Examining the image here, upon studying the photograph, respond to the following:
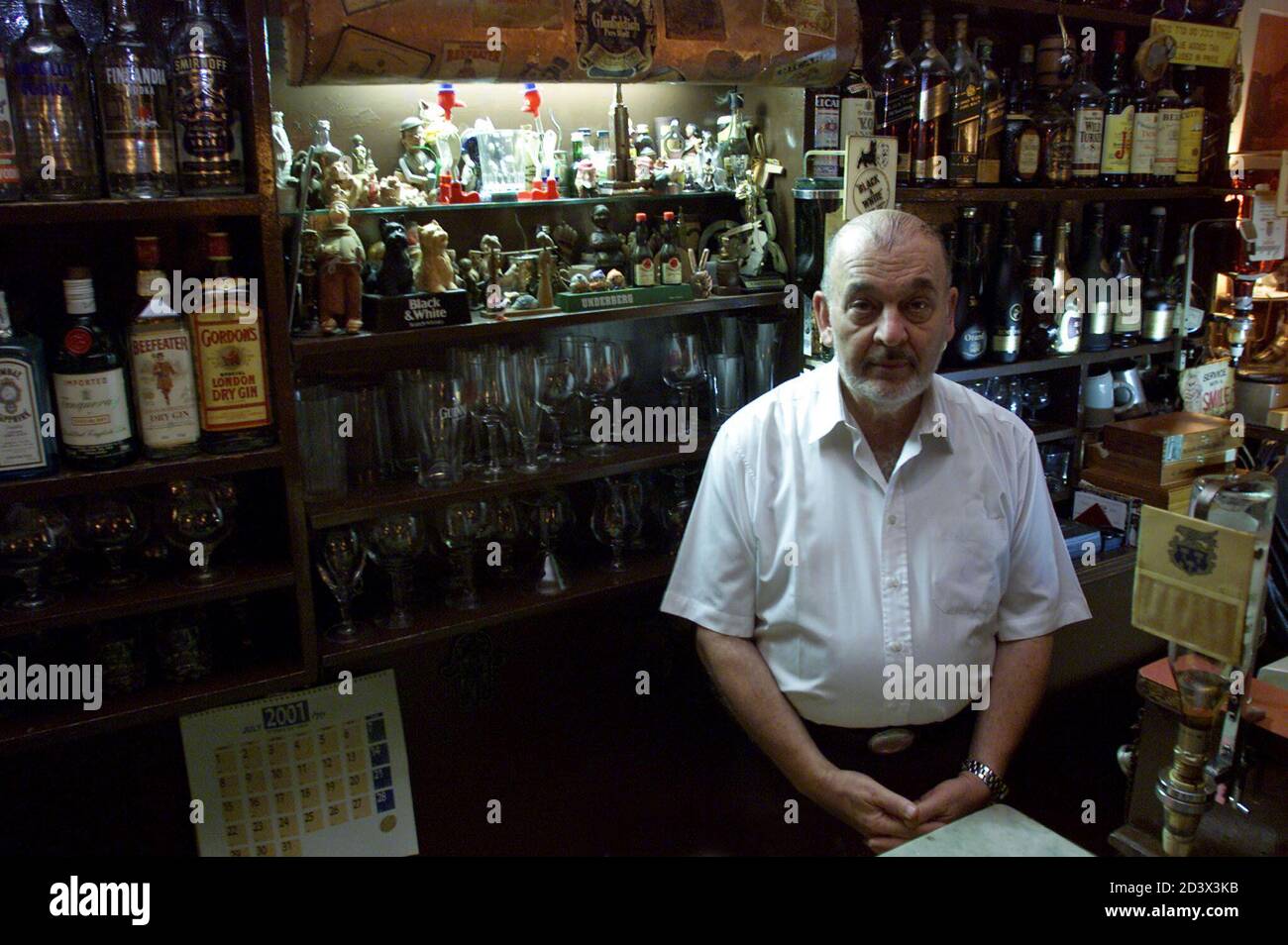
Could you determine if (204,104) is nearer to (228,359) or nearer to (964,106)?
(228,359)

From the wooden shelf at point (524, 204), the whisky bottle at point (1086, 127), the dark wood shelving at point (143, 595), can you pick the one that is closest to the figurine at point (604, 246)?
the wooden shelf at point (524, 204)

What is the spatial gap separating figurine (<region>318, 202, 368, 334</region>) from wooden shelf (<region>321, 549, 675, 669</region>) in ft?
1.96

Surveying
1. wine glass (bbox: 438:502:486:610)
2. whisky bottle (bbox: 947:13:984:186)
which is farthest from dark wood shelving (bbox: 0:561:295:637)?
whisky bottle (bbox: 947:13:984:186)

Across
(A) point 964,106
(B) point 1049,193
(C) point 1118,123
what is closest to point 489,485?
(A) point 964,106

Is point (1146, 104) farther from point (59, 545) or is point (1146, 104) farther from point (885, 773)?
point (59, 545)

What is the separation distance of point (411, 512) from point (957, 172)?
5.19ft

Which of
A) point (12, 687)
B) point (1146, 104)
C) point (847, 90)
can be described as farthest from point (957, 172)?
point (12, 687)

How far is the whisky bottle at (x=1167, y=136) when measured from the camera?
2.76 m

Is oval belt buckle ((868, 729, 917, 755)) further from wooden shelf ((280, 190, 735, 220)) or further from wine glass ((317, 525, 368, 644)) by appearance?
wooden shelf ((280, 190, 735, 220))

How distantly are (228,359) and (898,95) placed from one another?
1664 mm

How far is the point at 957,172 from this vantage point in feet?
8.11

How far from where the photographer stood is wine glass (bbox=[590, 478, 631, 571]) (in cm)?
224

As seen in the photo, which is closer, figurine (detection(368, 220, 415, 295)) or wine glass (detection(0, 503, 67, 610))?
wine glass (detection(0, 503, 67, 610))

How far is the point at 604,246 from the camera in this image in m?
2.21
